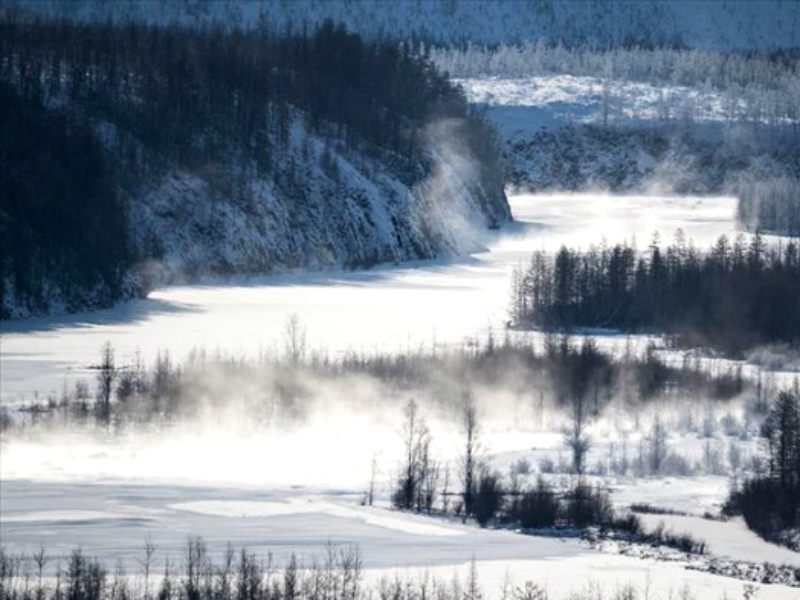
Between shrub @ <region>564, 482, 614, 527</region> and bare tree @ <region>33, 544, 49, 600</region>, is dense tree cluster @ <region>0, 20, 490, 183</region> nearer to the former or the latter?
shrub @ <region>564, 482, 614, 527</region>

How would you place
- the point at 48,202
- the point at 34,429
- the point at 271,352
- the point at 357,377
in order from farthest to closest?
1. the point at 48,202
2. the point at 271,352
3. the point at 357,377
4. the point at 34,429

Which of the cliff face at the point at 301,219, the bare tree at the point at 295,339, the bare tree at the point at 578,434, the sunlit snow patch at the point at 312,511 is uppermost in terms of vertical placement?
the cliff face at the point at 301,219

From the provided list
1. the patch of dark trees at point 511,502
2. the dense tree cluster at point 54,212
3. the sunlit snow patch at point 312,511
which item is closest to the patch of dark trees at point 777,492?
the patch of dark trees at point 511,502

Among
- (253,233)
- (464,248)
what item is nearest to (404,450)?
(253,233)

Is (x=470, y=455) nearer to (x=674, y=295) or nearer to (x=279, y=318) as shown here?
(x=279, y=318)

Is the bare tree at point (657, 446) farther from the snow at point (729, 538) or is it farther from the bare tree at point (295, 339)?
the bare tree at point (295, 339)

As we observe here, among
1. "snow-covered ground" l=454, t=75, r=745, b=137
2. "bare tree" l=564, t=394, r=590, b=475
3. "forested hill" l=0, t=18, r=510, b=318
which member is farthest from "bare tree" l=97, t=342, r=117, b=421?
"snow-covered ground" l=454, t=75, r=745, b=137

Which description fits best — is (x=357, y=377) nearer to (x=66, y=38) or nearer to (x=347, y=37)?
(x=66, y=38)
